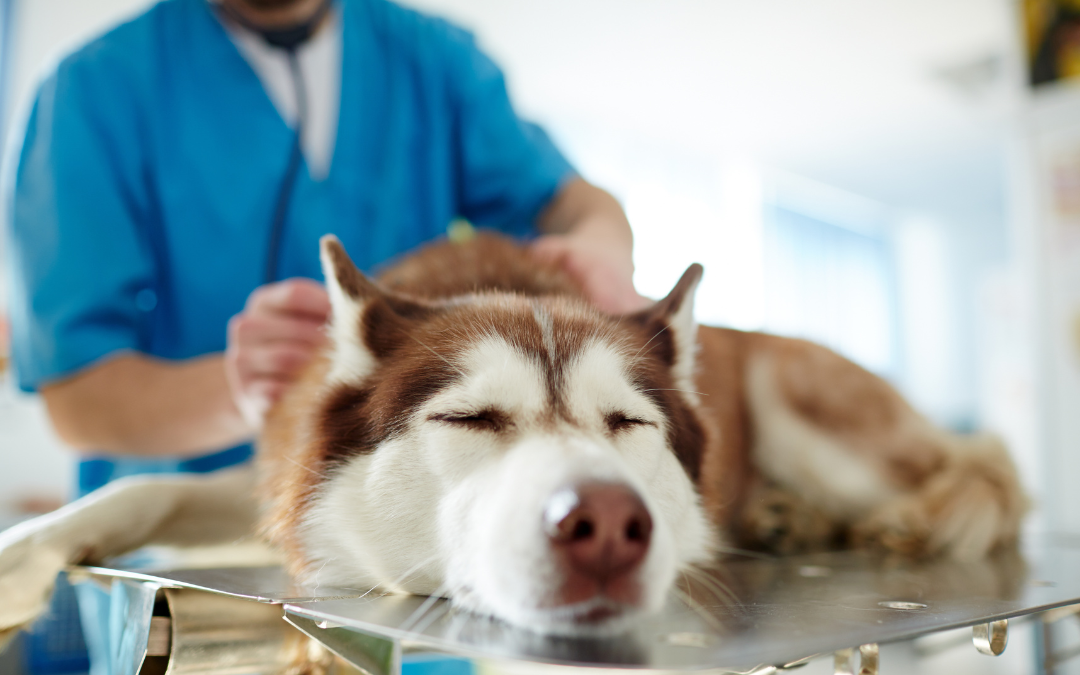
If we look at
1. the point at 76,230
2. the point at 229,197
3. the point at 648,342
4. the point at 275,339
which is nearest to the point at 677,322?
the point at 648,342

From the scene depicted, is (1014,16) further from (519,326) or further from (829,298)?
(829,298)

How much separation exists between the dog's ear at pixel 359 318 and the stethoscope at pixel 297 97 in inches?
26.4

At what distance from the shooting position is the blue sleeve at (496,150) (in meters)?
1.57

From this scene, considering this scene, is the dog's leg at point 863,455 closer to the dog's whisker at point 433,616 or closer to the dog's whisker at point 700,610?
the dog's whisker at point 700,610

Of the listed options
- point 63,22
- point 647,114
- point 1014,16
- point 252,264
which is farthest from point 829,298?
point 252,264

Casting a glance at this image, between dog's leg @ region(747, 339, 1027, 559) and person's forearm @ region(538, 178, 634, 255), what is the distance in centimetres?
41

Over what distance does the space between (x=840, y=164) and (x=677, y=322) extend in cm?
854

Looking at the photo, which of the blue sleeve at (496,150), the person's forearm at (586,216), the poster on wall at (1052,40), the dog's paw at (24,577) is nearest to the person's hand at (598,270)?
the person's forearm at (586,216)

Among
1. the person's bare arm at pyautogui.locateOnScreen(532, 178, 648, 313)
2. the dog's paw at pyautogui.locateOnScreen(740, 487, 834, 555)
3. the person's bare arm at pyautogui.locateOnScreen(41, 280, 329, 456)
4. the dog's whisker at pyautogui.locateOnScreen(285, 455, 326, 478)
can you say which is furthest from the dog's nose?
the dog's paw at pyautogui.locateOnScreen(740, 487, 834, 555)

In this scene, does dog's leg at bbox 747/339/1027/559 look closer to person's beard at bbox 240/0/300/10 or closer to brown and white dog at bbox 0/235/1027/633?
brown and white dog at bbox 0/235/1027/633

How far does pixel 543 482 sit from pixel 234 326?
2.10 ft

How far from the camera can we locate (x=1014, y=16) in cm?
319

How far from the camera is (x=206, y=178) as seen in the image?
142cm

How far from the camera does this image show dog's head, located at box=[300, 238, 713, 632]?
52 centimetres
